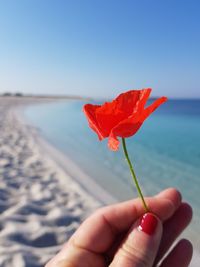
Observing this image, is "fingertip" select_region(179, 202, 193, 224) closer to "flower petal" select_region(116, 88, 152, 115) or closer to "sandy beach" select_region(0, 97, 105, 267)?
"flower petal" select_region(116, 88, 152, 115)

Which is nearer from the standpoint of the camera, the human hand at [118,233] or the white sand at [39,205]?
the human hand at [118,233]

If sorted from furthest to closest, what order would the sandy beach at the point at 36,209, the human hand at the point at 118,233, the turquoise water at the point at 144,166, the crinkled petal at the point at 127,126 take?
the turquoise water at the point at 144,166, the sandy beach at the point at 36,209, the human hand at the point at 118,233, the crinkled petal at the point at 127,126

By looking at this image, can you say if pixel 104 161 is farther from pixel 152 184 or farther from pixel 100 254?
pixel 100 254

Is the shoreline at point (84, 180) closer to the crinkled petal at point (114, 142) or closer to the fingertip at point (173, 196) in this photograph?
the fingertip at point (173, 196)

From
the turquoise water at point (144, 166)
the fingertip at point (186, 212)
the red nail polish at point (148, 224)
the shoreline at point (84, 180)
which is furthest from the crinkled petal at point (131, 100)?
the shoreline at point (84, 180)

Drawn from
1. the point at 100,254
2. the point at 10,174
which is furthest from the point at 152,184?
the point at 100,254

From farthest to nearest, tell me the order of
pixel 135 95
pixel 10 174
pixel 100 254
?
pixel 10 174 → pixel 100 254 → pixel 135 95

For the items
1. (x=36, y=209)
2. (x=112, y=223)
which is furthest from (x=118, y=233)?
(x=36, y=209)
